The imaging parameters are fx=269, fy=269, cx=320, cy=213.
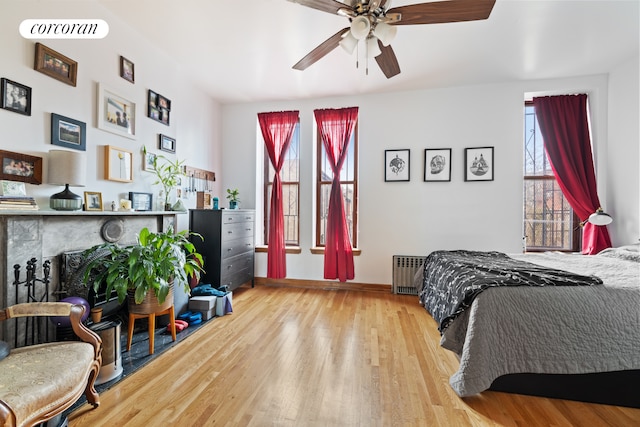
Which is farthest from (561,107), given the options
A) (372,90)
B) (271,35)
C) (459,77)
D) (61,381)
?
(61,381)

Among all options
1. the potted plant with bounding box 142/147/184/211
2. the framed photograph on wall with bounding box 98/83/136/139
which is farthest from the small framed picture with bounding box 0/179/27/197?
the potted plant with bounding box 142/147/184/211

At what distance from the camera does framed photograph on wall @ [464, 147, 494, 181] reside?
3641 mm

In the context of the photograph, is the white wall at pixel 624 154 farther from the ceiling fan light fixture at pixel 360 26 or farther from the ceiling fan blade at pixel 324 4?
the ceiling fan blade at pixel 324 4

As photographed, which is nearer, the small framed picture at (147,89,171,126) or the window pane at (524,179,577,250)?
the small framed picture at (147,89,171,126)

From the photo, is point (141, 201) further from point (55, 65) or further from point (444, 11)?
point (444, 11)

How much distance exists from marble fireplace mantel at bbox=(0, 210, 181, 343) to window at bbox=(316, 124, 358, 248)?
7.45 feet

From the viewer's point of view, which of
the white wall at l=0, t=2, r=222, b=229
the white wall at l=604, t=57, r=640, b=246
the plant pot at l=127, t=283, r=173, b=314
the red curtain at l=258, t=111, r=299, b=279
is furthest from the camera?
the red curtain at l=258, t=111, r=299, b=279

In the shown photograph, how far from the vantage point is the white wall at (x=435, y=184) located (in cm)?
358

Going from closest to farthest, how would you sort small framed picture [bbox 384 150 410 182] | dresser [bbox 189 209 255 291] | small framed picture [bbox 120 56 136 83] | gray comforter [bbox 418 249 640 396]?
gray comforter [bbox 418 249 640 396]
small framed picture [bbox 120 56 136 83]
dresser [bbox 189 209 255 291]
small framed picture [bbox 384 150 410 182]

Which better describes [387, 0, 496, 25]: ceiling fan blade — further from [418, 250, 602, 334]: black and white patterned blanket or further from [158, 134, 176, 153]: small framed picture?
[158, 134, 176, 153]: small framed picture

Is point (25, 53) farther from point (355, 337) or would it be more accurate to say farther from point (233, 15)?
point (355, 337)

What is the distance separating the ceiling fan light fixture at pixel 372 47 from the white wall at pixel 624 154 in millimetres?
3188

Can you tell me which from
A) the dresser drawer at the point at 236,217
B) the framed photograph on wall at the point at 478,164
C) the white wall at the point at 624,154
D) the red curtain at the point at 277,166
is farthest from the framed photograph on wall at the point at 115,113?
the white wall at the point at 624,154

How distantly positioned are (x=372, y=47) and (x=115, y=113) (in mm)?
2375
